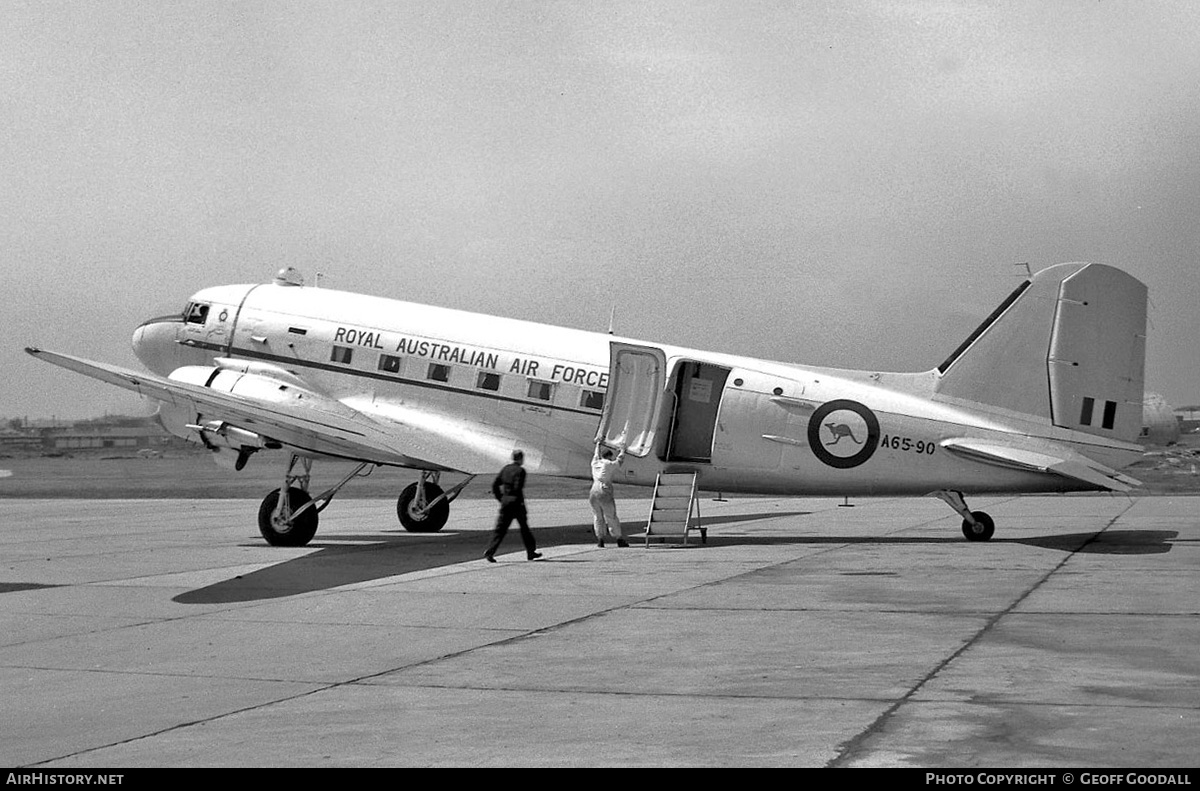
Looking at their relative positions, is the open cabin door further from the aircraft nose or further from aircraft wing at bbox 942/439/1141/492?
the aircraft nose

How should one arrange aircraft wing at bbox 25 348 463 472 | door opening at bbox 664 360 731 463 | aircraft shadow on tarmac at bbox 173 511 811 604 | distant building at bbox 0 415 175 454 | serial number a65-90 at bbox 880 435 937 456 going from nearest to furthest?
aircraft shadow on tarmac at bbox 173 511 811 604
aircraft wing at bbox 25 348 463 472
serial number a65-90 at bbox 880 435 937 456
door opening at bbox 664 360 731 463
distant building at bbox 0 415 175 454

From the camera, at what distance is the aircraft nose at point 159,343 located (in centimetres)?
2458

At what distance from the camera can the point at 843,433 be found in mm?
20141

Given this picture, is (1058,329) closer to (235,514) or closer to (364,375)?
(364,375)

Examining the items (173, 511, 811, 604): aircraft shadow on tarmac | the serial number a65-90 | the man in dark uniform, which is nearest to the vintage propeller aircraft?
the serial number a65-90

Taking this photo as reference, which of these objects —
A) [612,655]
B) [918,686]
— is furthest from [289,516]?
[918,686]

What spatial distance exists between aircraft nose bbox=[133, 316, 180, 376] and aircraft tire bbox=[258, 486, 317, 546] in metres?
5.03

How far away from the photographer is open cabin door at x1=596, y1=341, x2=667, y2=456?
70.3ft

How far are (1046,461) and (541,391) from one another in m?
8.32

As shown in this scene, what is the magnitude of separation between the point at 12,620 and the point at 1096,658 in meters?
10.4

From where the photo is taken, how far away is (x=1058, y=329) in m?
19.5

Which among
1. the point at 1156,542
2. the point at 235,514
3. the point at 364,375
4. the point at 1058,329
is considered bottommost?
the point at 235,514

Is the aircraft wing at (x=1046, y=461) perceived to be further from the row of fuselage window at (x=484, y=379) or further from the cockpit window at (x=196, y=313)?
the cockpit window at (x=196, y=313)
